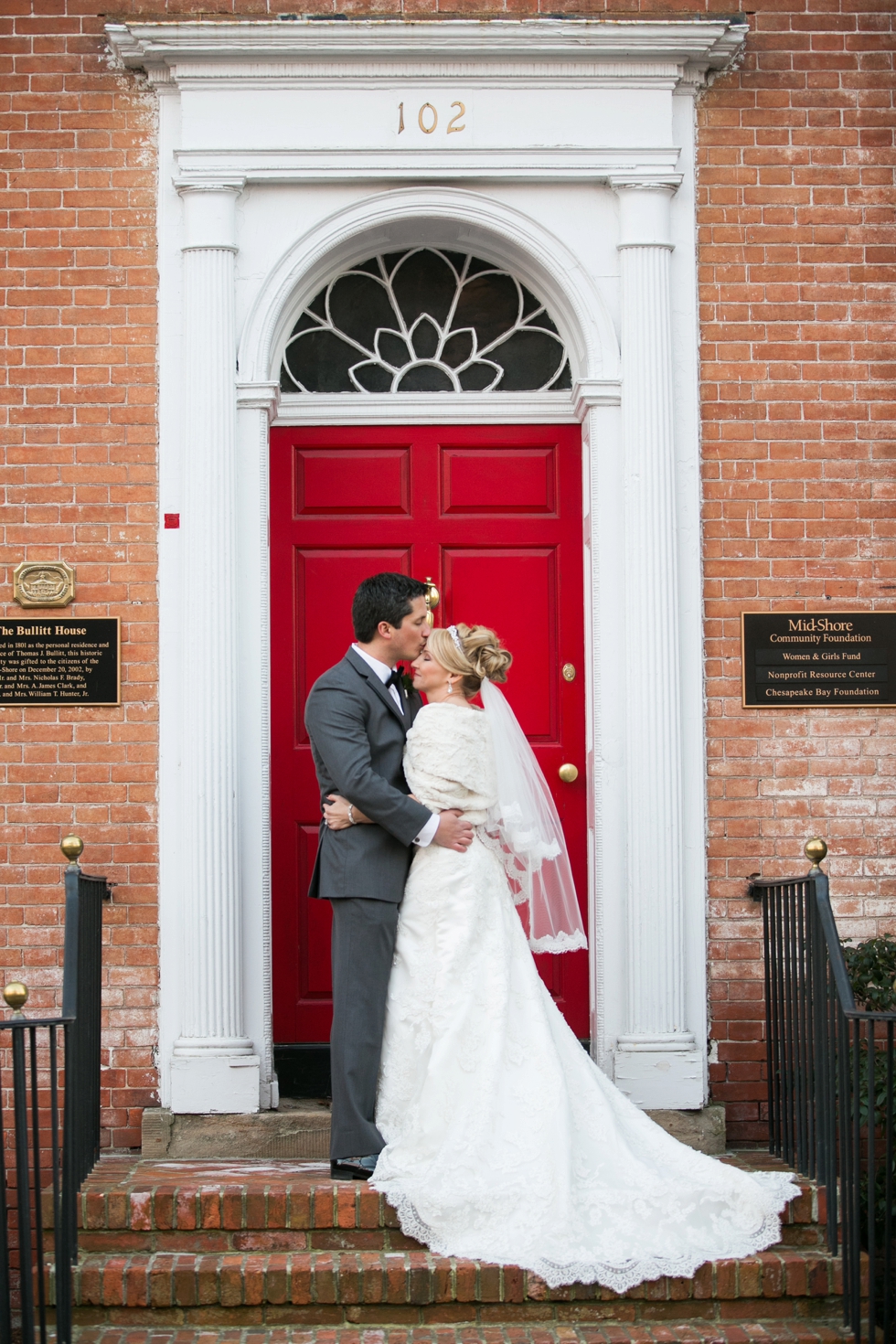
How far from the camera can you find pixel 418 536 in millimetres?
5559

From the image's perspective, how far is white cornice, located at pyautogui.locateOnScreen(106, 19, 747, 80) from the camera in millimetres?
5164

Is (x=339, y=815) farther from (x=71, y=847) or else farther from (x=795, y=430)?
(x=795, y=430)

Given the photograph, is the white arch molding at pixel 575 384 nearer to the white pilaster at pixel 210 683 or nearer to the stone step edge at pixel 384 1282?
the white pilaster at pixel 210 683

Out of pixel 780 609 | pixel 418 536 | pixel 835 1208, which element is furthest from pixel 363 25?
pixel 835 1208

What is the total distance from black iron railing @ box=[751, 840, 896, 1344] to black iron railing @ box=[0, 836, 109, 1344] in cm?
227

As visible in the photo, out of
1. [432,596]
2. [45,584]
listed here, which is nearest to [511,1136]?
[432,596]

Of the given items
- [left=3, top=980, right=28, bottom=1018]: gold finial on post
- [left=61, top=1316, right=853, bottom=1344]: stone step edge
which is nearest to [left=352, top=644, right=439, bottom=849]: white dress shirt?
[left=3, top=980, right=28, bottom=1018]: gold finial on post

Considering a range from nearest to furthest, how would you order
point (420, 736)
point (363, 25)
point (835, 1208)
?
point (835, 1208), point (420, 736), point (363, 25)

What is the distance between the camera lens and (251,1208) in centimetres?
418

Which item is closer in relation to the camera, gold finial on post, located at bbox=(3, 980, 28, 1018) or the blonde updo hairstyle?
gold finial on post, located at bbox=(3, 980, 28, 1018)

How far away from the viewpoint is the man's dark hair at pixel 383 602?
14.9 ft

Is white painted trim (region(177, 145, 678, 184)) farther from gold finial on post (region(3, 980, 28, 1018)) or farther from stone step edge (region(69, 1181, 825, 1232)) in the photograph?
stone step edge (region(69, 1181, 825, 1232))

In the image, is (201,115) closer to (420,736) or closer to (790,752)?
(420,736)

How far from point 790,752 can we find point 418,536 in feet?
5.69
